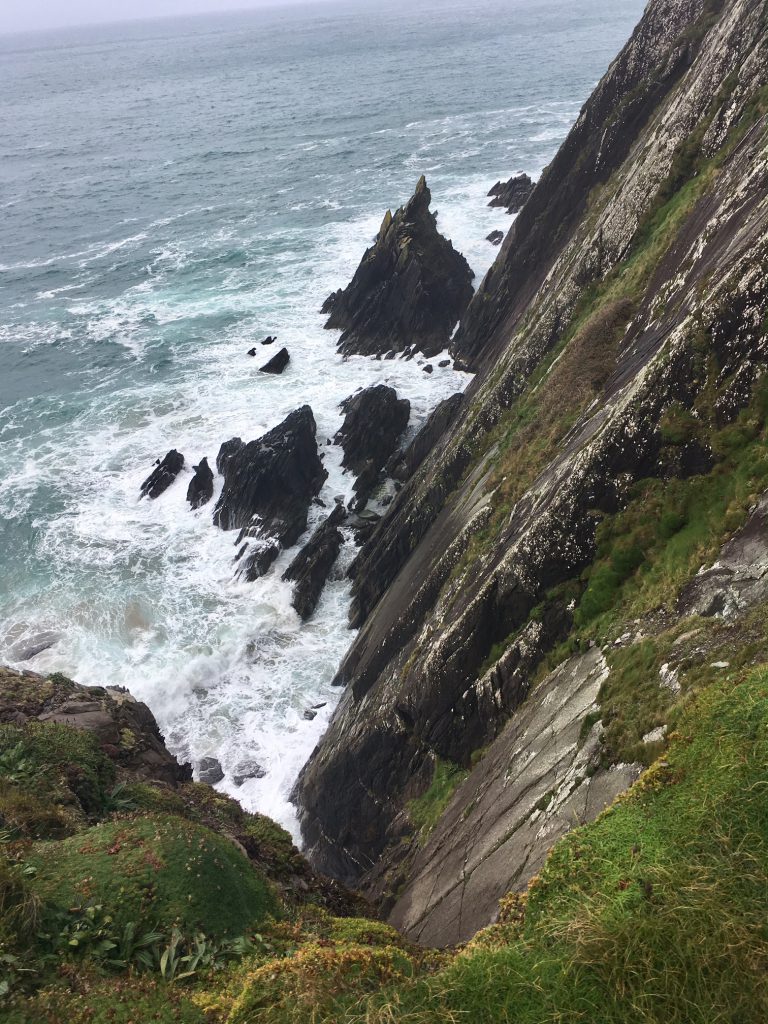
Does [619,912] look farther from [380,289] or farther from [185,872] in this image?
[380,289]

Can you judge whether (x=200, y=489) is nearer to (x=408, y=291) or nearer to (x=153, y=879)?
(x=408, y=291)

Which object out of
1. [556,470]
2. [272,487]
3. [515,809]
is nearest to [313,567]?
[272,487]

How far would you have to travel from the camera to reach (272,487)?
41.0 metres

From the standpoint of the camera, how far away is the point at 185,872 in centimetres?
1145

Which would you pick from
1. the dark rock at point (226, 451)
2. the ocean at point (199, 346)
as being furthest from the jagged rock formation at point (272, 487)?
the ocean at point (199, 346)

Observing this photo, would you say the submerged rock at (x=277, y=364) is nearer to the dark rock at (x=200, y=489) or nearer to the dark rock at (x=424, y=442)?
the dark rock at (x=200, y=489)

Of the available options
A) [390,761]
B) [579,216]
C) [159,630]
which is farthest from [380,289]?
[390,761]

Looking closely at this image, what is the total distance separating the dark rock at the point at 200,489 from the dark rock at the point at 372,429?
29.7ft

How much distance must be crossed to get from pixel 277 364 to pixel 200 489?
14.9 meters

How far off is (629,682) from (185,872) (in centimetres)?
866

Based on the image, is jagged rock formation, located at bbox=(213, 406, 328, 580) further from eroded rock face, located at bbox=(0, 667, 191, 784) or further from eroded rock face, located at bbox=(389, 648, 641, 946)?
eroded rock face, located at bbox=(389, 648, 641, 946)

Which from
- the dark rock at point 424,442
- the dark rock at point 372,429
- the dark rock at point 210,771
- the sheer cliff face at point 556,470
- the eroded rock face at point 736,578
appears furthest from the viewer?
the dark rock at point 372,429

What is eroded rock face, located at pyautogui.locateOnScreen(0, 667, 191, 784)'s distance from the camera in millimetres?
17859

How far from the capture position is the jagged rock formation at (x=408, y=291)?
53.8m
